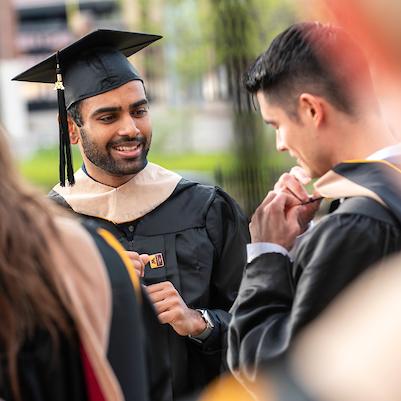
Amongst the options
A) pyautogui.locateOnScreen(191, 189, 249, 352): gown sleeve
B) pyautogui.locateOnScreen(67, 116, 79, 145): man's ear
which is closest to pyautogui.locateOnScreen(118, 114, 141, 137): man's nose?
pyautogui.locateOnScreen(67, 116, 79, 145): man's ear

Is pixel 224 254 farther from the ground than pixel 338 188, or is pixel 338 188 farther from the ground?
pixel 338 188

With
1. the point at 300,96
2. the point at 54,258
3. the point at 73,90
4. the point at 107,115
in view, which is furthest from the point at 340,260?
the point at 73,90

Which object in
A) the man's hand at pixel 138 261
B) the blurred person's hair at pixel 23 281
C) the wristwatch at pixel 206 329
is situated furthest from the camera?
the wristwatch at pixel 206 329

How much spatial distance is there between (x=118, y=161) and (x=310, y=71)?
125 centimetres

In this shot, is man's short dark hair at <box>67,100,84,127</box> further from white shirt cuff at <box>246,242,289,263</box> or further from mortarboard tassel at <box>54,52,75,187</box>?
white shirt cuff at <box>246,242,289,263</box>

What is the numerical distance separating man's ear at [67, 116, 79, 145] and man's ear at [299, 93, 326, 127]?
1.50 metres

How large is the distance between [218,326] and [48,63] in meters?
1.23

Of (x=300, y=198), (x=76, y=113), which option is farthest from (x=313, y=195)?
(x=76, y=113)

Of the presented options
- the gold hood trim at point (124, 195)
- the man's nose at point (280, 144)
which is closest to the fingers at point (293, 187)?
the man's nose at point (280, 144)

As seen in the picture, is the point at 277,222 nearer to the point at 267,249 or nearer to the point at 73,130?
the point at 267,249

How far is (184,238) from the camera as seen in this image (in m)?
3.12

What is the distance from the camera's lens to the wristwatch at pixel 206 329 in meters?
2.96

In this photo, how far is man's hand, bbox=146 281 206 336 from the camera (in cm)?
283

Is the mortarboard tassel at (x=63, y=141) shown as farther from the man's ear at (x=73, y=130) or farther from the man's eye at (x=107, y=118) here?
the man's eye at (x=107, y=118)
